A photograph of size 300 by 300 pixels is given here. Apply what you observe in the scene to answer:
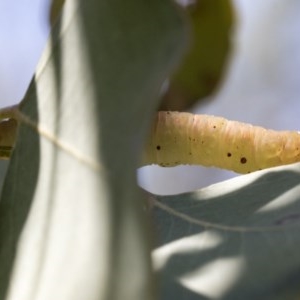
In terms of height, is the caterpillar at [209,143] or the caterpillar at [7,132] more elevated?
the caterpillar at [209,143]

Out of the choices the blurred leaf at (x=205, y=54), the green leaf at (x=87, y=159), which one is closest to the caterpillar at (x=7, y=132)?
the green leaf at (x=87, y=159)

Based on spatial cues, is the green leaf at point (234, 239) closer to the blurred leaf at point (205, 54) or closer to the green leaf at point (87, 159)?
the green leaf at point (87, 159)

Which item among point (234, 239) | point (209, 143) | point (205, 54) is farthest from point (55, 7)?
point (234, 239)

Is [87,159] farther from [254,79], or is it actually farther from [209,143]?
[254,79]

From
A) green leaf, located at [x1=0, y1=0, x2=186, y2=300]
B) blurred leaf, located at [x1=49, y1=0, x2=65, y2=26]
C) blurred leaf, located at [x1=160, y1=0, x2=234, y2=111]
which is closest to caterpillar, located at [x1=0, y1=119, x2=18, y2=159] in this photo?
green leaf, located at [x1=0, y1=0, x2=186, y2=300]

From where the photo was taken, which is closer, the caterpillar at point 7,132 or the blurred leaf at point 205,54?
the caterpillar at point 7,132

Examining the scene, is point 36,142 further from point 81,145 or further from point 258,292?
point 258,292

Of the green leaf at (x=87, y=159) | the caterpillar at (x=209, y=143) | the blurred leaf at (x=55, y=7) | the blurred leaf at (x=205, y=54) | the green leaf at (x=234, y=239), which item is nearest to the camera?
the green leaf at (x=87, y=159)
